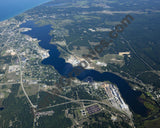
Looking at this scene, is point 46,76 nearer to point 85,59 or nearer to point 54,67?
point 54,67

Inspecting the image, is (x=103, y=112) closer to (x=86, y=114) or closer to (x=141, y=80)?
(x=86, y=114)

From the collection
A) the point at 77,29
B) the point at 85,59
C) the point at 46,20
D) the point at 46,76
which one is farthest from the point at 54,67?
the point at 46,20

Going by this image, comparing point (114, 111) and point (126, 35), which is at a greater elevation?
point (114, 111)

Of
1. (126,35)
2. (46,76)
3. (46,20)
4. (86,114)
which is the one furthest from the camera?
(46,20)

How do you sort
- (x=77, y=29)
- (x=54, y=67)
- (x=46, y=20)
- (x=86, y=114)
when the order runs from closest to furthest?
(x=86, y=114) < (x=54, y=67) < (x=77, y=29) < (x=46, y=20)

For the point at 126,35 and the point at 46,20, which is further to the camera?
the point at 46,20

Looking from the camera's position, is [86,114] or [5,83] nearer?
[86,114]

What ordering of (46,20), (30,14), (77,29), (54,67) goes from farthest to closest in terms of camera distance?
1. (30,14)
2. (46,20)
3. (77,29)
4. (54,67)

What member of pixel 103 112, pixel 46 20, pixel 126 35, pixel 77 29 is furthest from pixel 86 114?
pixel 46 20

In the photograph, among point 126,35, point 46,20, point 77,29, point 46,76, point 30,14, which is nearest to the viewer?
point 46,76
